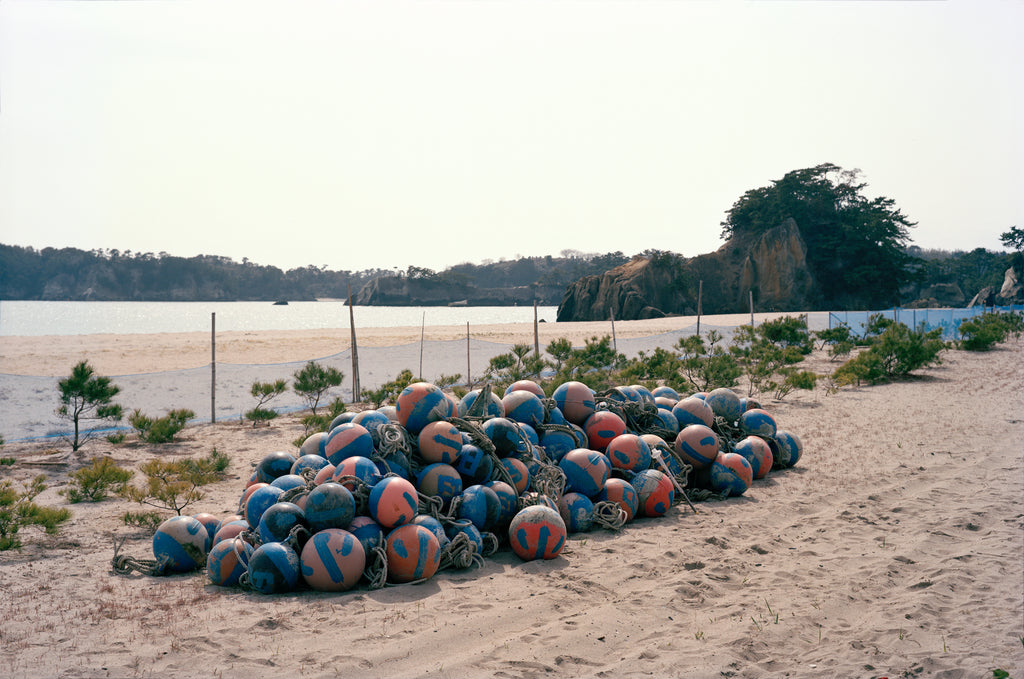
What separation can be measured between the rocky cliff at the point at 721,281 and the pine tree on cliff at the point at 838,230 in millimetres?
2080

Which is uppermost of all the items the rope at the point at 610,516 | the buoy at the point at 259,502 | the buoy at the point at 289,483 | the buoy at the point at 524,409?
the buoy at the point at 524,409

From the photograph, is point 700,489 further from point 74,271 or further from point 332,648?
point 74,271

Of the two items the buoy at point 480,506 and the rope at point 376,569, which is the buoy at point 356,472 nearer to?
the rope at point 376,569

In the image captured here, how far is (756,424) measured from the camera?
9.77 meters

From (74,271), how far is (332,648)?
153 metres

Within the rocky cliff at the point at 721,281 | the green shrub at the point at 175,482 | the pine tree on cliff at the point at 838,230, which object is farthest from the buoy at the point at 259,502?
the pine tree on cliff at the point at 838,230

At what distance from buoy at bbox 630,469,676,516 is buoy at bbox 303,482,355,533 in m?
3.53

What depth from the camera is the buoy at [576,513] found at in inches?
282

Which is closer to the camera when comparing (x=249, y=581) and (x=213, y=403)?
(x=249, y=581)

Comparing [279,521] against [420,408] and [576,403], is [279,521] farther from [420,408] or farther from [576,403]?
[576,403]

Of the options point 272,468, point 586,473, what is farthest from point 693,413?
point 272,468

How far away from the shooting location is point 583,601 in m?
5.41

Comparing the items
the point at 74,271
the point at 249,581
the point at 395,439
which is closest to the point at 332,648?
the point at 249,581

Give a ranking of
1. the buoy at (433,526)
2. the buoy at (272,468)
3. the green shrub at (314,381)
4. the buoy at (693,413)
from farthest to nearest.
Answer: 1. the green shrub at (314,381)
2. the buoy at (693,413)
3. the buoy at (272,468)
4. the buoy at (433,526)
